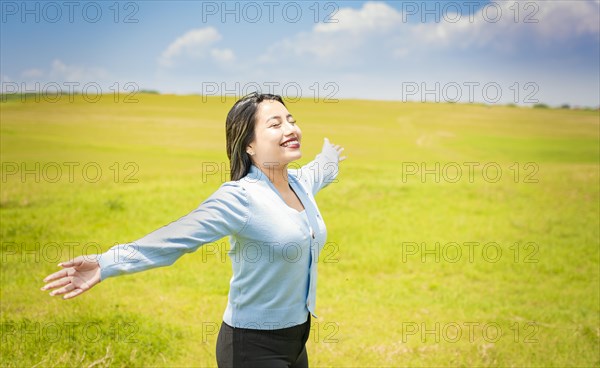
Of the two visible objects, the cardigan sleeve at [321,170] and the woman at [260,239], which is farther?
the cardigan sleeve at [321,170]

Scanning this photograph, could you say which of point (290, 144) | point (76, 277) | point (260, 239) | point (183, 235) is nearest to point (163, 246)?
point (183, 235)

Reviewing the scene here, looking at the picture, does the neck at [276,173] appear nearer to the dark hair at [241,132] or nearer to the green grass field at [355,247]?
the dark hair at [241,132]

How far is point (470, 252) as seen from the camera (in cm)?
1084

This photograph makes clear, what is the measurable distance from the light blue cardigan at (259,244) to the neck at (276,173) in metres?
0.04

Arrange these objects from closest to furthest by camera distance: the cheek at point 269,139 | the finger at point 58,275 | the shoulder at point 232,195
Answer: the finger at point 58,275, the shoulder at point 232,195, the cheek at point 269,139

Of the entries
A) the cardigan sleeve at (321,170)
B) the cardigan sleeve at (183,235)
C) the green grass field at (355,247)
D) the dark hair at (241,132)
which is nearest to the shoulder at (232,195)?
the cardigan sleeve at (183,235)

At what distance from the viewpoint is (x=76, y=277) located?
2400mm

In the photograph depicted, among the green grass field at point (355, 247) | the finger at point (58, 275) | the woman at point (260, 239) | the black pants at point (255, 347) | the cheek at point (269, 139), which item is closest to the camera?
the finger at point (58, 275)

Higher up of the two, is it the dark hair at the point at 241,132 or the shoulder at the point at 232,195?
the dark hair at the point at 241,132

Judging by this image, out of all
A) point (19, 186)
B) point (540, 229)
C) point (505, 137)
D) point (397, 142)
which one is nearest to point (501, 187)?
point (540, 229)

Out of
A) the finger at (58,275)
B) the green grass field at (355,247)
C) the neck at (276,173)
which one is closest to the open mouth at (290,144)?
the neck at (276,173)

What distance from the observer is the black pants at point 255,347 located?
2.92 metres

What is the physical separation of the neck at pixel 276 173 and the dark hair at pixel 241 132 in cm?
9

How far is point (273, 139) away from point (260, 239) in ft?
1.88
